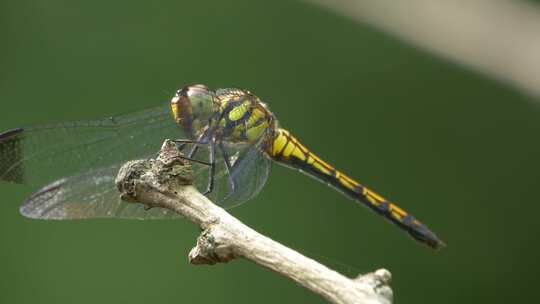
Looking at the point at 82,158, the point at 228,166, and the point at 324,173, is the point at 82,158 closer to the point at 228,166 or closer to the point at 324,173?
the point at 228,166

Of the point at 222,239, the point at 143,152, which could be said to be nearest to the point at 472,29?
the point at 143,152

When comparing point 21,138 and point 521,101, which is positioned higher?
point 521,101

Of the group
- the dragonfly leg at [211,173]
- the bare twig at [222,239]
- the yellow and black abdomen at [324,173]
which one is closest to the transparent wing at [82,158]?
the dragonfly leg at [211,173]

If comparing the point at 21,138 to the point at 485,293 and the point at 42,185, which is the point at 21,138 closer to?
the point at 42,185

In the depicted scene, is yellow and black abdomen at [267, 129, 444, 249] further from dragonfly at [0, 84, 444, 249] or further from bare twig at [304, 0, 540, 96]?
bare twig at [304, 0, 540, 96]

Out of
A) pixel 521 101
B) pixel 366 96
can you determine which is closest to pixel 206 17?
pixel 366 96

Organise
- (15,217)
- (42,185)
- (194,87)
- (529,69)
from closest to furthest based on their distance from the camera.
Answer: (42,185)
(194,87)
(529,69)
(15,217)

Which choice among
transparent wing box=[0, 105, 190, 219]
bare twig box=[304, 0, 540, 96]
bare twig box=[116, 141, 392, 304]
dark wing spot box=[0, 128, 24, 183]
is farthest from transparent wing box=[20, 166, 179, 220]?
bare twig box=[304, 0, 540, 96]
